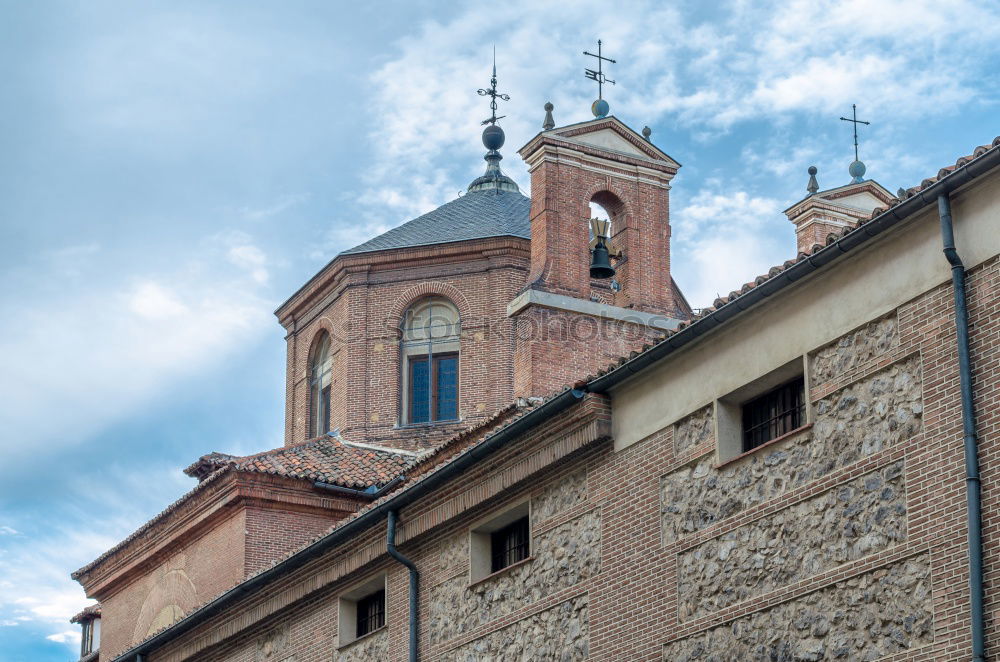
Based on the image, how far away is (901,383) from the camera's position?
39.1ft

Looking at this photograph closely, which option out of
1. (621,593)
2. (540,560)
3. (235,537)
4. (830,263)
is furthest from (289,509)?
(830,263)

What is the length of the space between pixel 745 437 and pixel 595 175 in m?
10.6

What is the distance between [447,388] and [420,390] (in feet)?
1.75

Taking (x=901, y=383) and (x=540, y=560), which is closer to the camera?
(x=901, y=383)

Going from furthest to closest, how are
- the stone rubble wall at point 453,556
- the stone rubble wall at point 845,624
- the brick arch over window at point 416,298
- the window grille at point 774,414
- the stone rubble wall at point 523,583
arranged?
the brick arch over window at point 416,298, the stone rubble wall at point 453,556, the stone rubble wall at point 523,583, the window grille at point 774,414, the stone rubble wall at point 845,624

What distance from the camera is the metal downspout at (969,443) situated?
423 inches

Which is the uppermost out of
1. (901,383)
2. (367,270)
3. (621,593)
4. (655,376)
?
(367,270)

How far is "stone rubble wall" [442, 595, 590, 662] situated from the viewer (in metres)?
15.0

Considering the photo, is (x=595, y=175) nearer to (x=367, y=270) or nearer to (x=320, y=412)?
(x=367, y=270)

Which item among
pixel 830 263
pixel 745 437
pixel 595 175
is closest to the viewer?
pixel 830 263

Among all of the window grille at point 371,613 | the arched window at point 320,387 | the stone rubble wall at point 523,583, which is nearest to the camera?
the stone rubble wall at point 523,583

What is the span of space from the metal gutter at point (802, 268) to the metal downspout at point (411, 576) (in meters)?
3.70

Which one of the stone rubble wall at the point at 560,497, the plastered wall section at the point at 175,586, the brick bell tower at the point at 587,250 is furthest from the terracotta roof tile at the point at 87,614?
the stone rubble wall at the point at 560,497

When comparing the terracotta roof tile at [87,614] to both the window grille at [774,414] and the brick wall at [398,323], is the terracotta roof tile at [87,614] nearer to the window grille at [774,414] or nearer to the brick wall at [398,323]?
the brick wall at [398,323]
